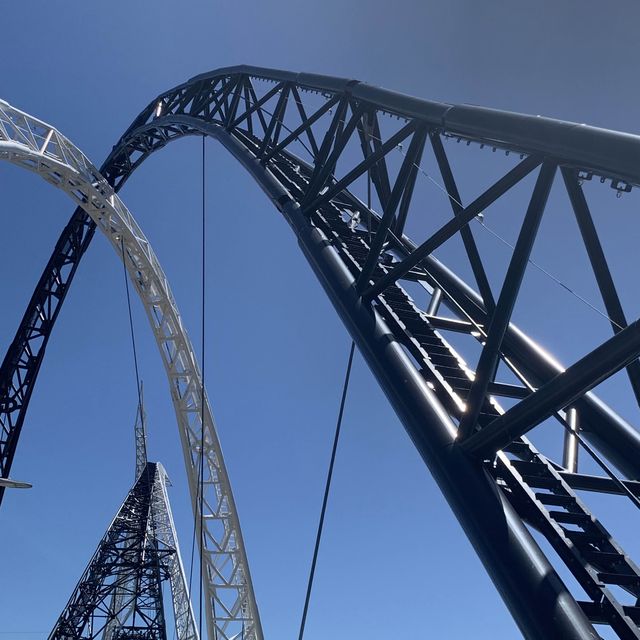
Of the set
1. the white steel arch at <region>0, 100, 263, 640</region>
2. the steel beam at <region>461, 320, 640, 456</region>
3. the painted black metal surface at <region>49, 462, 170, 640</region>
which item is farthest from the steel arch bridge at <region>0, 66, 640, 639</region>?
the painted black metal surface at <region>49, 462, 170, 640</region>

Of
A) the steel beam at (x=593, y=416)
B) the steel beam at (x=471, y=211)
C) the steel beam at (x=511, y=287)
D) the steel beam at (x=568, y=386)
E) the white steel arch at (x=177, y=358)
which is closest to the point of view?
the steel beam at (x=568, y=386)

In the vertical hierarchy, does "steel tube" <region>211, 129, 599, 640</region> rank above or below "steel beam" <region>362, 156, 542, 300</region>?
below

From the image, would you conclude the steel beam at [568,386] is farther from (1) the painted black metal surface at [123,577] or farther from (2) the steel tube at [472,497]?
(1) the painted black metal surface at [123,577]

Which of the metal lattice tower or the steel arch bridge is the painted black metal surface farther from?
the steel arch bridge

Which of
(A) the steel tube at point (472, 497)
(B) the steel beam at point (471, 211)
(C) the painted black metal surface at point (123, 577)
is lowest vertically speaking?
(A) the steel tube at point (472, 497)

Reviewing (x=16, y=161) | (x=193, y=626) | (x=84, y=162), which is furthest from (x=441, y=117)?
(x=193, y=626)

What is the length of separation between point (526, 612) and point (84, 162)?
80.4 feet

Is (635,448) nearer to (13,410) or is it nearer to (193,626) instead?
(13,410)

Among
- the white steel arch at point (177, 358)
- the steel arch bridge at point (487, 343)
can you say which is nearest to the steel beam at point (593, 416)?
the steel arch bridge at point (487, 343)

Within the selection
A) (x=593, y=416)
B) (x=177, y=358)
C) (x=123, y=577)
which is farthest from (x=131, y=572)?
(x=593, y=416)

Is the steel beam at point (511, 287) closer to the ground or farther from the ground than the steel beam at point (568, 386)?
farther from the ground

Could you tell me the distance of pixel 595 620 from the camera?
3896 millimetres

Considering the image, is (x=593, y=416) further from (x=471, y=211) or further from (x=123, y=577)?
(x=123, y=577)

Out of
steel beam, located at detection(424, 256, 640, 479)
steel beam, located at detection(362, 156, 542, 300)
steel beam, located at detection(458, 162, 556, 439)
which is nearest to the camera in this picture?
steel beam, located at detection(458, 162, 556, 439)
